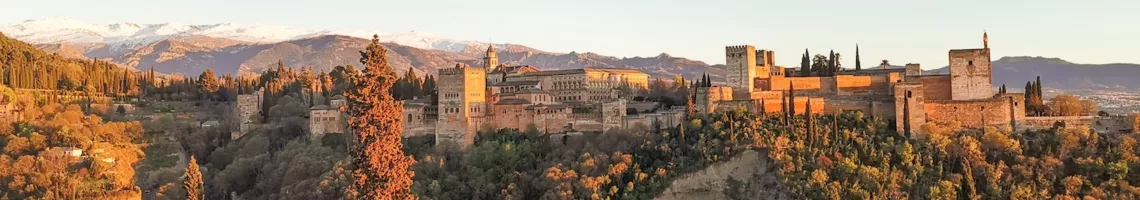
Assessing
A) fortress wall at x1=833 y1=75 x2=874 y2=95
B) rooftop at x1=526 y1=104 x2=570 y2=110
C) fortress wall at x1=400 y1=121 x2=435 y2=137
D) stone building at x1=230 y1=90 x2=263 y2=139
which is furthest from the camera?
stone building at x1=230 y1=90 x2=263 y2=139

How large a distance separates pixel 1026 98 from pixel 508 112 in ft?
71.6

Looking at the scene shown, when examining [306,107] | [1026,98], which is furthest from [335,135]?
[1026,98]

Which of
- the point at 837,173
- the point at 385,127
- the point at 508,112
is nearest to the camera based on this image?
the point at 385,127

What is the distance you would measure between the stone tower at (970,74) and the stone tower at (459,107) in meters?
19.7

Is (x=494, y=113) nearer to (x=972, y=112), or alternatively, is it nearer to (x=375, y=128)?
(x=972, y=112)

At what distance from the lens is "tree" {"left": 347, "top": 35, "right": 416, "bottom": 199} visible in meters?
15.1

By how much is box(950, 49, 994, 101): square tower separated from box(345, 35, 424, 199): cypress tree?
30.2m

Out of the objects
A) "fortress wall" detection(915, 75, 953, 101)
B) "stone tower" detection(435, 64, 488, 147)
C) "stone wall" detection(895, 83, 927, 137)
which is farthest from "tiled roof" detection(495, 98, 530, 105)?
"fortress wall" detection(915, 75, 953, 101)

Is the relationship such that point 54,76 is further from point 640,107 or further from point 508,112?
point 640,107

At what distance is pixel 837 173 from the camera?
115ft

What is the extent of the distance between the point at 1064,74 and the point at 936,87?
69886mm

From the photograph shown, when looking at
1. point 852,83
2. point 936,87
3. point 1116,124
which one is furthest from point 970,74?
point 1116,124

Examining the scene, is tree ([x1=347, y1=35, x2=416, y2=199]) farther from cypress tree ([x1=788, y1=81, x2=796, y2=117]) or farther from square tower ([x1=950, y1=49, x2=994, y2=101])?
square tower ([x1=950, y1=49, x2=994, y2=101])

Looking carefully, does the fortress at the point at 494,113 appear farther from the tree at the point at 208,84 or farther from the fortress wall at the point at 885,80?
the tree at the point at 208,84
